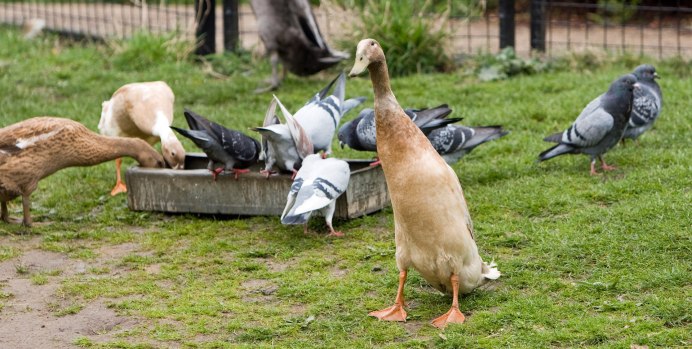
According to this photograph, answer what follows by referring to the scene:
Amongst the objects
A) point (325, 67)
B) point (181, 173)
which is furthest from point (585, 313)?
point (325, 67)

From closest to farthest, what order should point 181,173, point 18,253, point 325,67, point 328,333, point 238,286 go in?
point 328,333 → point 238,286 → point 18,253 → point 181,173 → point 325,67

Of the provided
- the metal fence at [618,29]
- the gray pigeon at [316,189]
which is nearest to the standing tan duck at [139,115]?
the gray pigeon at [316,189]

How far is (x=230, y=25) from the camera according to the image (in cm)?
1230

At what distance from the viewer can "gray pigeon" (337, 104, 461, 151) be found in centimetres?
704

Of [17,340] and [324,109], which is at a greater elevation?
[324,109]

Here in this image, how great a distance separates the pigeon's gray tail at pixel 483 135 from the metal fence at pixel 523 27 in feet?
11.5

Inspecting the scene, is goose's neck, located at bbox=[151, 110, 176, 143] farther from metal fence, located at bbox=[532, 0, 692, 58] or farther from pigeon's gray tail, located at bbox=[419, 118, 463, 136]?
metal fence, located at bbox=[532, 0, 692, 58]

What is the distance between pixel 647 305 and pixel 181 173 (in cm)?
342

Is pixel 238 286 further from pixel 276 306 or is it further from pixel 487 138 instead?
pixel 487 138

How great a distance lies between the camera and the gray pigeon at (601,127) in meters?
7.46

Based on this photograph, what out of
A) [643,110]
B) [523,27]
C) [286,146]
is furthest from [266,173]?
[523,27]

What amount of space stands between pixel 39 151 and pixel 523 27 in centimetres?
786

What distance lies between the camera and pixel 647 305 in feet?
16.8

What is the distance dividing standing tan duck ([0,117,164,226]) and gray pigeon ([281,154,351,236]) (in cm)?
160
